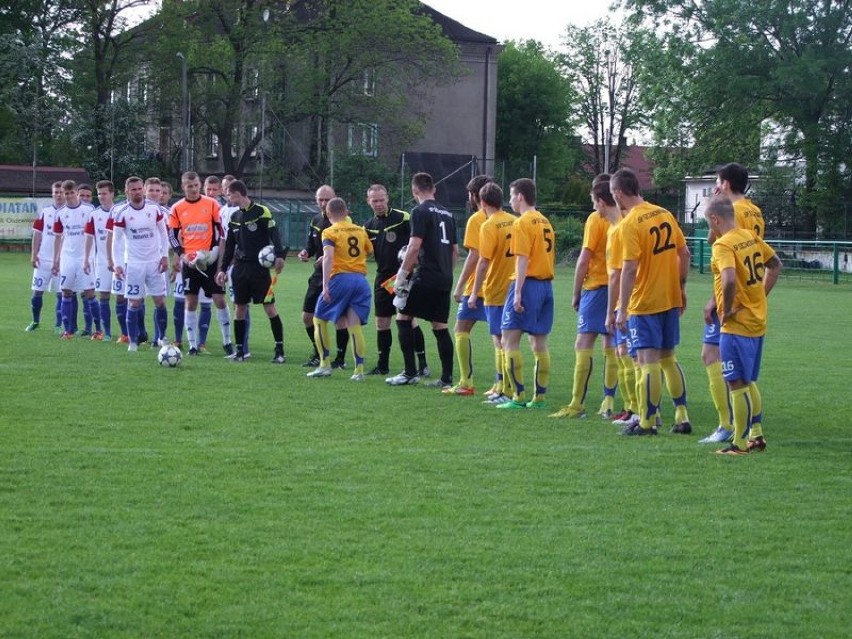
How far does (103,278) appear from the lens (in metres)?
17.2

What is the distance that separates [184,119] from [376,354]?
1491 inches

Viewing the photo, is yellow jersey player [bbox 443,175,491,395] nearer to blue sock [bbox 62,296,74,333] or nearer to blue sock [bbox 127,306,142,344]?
blue sock [bbox 127,306,142,344]

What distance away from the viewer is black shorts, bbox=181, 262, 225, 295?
15.1m

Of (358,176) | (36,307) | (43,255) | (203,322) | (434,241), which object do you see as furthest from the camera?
(358,176)

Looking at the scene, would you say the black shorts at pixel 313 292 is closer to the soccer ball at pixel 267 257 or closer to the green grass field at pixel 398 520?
the soccer ball at pixel 267 257

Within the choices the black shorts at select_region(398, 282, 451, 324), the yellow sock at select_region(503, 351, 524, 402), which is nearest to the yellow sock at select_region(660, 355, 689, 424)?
the yellow sock at select_region(503, 351, 524, 402)

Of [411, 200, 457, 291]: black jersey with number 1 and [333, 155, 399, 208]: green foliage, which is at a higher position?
[333, 155, 399, 208]: green foliage

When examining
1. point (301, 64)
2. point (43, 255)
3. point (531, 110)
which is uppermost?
point (531, 110)

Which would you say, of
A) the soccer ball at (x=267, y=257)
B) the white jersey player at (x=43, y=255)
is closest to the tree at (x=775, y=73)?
the white jersey player at (x=43, y=255)

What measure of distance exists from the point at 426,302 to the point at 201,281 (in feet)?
12.4

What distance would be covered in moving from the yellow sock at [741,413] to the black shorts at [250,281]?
710 cm

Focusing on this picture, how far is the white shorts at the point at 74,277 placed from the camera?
58.3ft

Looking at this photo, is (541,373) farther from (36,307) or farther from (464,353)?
(36,307)

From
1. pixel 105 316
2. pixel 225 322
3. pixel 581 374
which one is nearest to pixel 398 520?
pixel 581 374
